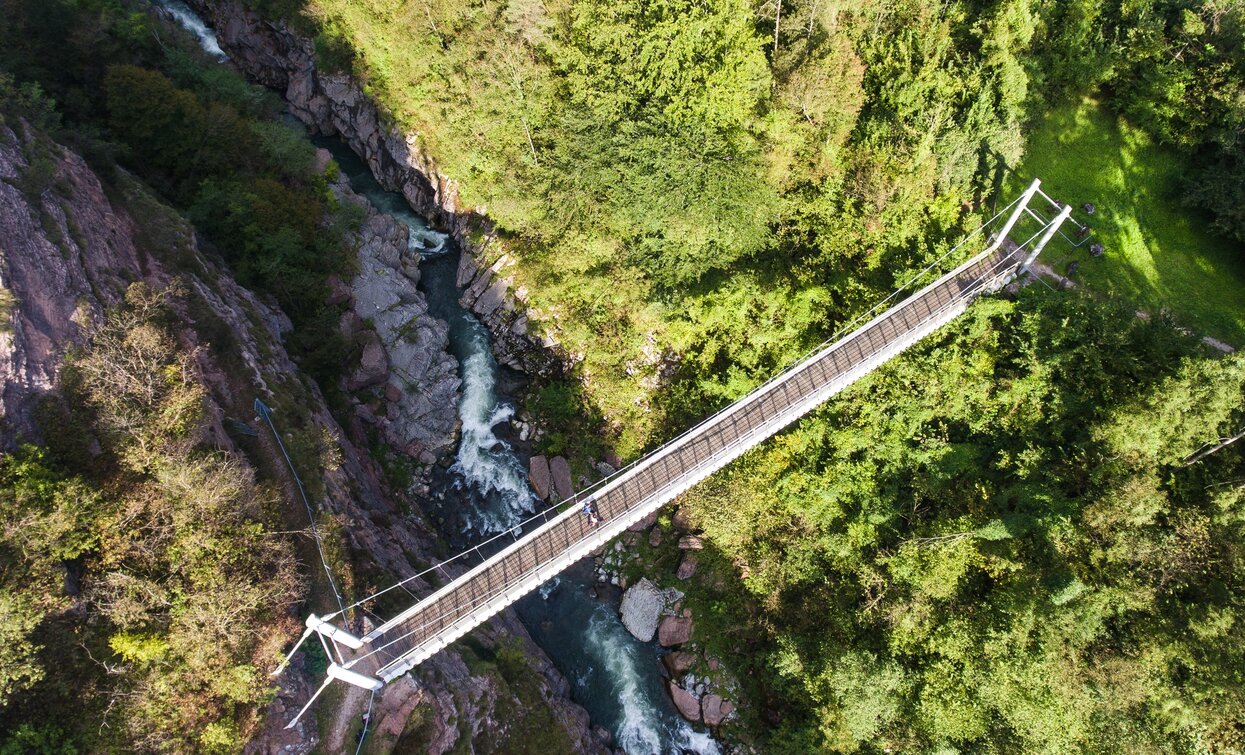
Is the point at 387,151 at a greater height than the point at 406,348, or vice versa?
the point at 387,151

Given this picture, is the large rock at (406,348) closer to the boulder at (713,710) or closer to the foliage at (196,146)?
the foliage at (196,146)

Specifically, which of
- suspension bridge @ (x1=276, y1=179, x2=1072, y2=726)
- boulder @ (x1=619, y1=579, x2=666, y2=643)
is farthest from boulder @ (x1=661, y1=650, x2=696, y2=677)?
suspension bridge @ (x1=276, y1=179, x2=1072, y2=726)

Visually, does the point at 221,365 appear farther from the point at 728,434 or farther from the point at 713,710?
the point at 713,710

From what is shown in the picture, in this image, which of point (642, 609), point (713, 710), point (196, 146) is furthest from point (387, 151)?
point (713, 710)

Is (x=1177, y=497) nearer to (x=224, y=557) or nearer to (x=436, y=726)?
(x=436, y=726)

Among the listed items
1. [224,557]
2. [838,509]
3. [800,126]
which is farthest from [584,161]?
[224,557]

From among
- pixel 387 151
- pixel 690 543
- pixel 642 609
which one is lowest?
pixel 642 609

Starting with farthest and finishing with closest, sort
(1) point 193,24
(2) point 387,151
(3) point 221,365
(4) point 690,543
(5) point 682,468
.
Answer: (1) point 193,24 → (2) point 387,151 → (4) point 690,543 → (5) point 682,468 → (3) point 221,365
